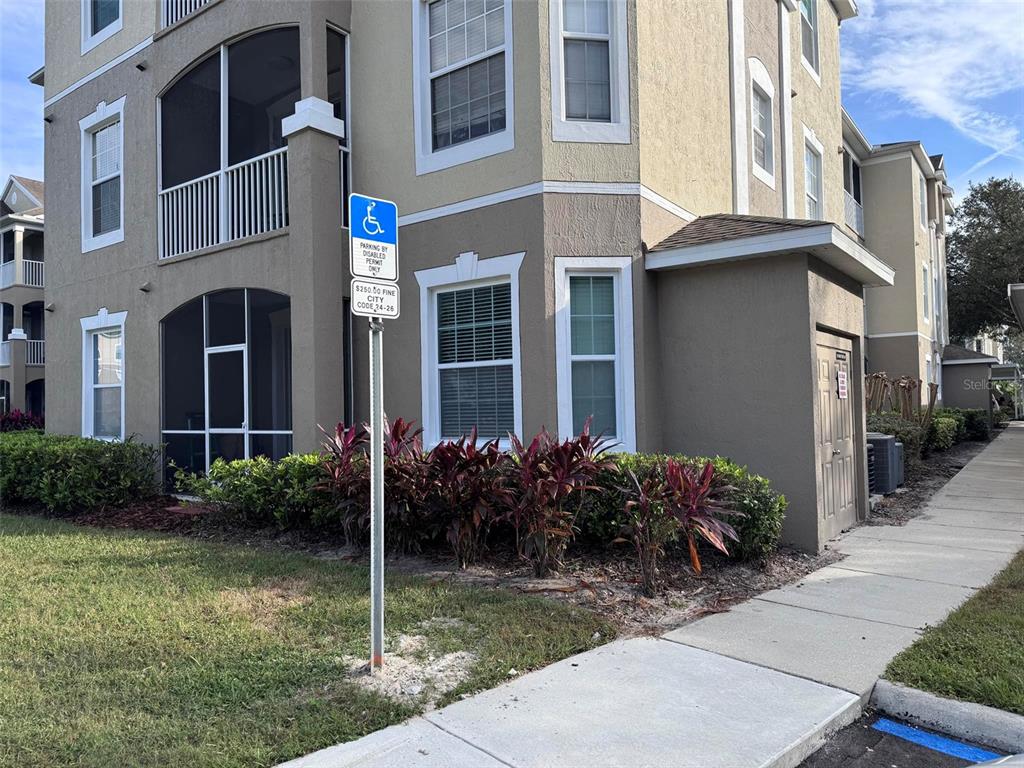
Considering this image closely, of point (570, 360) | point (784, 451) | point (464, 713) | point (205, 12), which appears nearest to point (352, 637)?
point (464, 713)

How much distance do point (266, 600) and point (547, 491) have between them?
7.87 feet

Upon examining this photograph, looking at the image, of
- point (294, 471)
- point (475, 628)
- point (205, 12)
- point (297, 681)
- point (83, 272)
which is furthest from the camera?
point (83, 272)

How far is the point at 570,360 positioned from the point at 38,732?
5.95m

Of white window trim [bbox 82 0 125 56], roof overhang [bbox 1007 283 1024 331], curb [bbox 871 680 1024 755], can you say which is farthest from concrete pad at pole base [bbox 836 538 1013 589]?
white window trim [bbox 82 0 125 56]

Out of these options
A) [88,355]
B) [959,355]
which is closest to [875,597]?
[88,355]

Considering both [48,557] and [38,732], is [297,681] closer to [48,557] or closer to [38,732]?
[38,732]

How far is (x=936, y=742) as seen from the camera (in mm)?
3988

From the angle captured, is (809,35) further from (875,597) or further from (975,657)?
(975,657)

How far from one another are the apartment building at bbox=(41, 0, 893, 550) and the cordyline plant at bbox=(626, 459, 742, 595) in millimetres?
2185

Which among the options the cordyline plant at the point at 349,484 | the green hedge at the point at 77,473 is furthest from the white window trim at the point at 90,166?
the cordyline plant at the point at 349,484

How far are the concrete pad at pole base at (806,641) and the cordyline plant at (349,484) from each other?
3.38 m

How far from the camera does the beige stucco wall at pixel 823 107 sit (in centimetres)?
1367

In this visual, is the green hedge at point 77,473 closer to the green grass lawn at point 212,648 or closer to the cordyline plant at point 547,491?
the green grass lawn at point 212,648

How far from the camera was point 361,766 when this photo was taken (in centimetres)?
346
